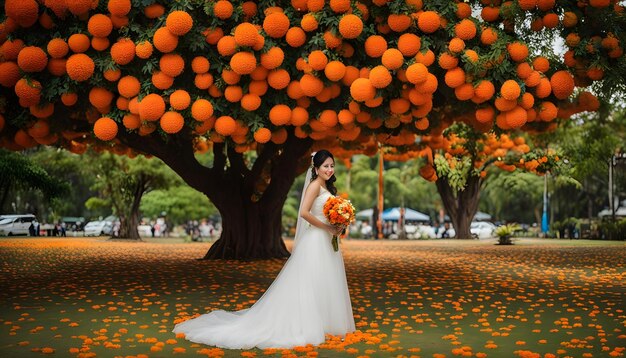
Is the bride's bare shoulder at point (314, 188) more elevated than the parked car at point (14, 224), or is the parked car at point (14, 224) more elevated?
the bride's bare shoulder at point (314, 188)

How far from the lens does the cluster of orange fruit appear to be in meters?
10.6

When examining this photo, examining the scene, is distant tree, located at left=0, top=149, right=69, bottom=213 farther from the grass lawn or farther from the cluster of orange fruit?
the cluster of orange fruit

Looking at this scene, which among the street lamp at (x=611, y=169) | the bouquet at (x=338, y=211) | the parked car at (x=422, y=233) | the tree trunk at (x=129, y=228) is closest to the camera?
the bouquet at (x=338, y=211)

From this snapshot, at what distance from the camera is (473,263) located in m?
18.7

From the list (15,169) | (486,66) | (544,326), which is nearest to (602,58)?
(486,66)

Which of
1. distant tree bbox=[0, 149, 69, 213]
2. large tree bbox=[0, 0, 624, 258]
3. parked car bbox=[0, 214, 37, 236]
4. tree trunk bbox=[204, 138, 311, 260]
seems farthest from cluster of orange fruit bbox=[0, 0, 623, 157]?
parked car bbox=[0, 214, 37, 236]

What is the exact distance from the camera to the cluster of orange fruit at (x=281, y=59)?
34.8 ft

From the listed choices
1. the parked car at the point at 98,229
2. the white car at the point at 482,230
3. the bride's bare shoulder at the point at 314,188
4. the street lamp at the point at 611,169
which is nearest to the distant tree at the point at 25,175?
the bride's bare shoulder at the point at 314,188

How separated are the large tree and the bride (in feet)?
11.4

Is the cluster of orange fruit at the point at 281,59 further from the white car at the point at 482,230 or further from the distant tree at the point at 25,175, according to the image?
the white car at the point at 482,230

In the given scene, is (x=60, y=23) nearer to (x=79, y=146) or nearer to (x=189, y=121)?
(x=189, y=121)

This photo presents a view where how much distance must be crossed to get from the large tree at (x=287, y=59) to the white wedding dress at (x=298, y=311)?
3.70m

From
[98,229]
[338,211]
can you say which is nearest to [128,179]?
Result: [98,229]

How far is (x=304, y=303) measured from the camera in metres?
7.29
